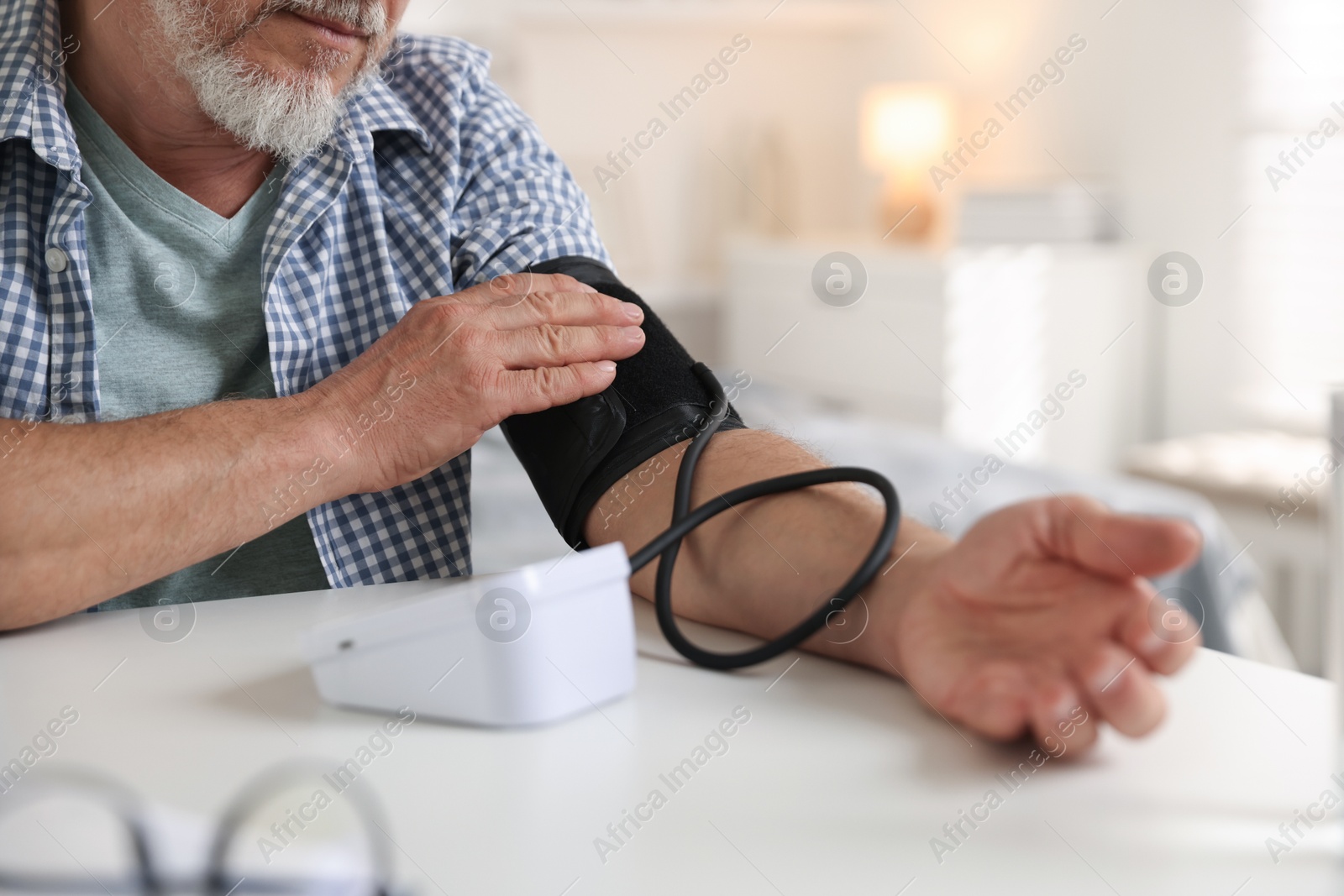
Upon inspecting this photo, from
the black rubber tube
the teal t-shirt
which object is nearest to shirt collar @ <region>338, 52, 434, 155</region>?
the teal t-shirt

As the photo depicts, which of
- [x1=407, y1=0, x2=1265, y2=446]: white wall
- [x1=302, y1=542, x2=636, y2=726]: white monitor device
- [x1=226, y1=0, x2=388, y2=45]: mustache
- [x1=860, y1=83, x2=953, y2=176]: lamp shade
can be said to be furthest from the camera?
[x1=860, y1=83, x2=953, y2=176]: lamp shade

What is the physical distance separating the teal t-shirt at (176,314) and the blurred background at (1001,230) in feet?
1.96

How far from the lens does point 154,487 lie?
0.67 m

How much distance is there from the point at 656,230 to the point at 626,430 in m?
3.04

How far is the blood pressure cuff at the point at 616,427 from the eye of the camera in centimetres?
74

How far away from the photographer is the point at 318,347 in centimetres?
89

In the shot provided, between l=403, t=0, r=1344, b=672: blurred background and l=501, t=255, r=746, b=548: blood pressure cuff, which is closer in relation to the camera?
l=501, t=255, r=746, b=548: blood pressure cuff

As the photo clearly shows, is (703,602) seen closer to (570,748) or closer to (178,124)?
(570,748)

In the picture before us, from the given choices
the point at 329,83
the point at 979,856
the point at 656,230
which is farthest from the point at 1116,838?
the point at 656,230

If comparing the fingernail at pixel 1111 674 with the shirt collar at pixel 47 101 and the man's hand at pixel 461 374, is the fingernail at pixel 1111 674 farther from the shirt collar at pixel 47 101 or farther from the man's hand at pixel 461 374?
the shirt collar at pixel 47 101

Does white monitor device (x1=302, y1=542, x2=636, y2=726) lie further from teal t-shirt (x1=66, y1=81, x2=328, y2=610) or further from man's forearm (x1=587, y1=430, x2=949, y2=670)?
teal t-shirt (x1=66, y1=81, x2=328, y2=610)

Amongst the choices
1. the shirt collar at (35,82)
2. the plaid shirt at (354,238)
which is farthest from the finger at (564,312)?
the shirt collar at (35,82)

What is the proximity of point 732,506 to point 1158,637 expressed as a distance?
0.88 feet

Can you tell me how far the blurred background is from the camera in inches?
87.9
